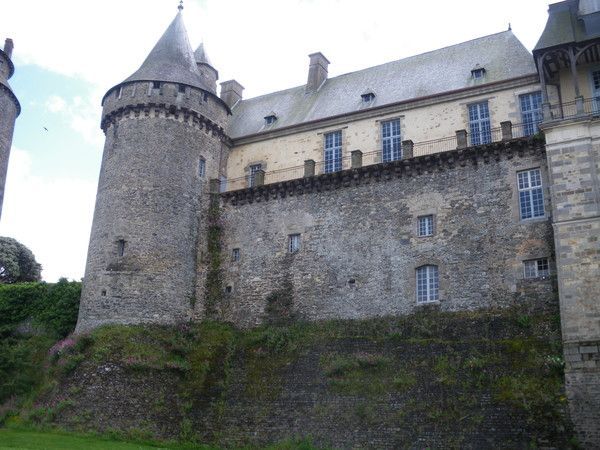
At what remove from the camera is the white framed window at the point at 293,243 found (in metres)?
31.6

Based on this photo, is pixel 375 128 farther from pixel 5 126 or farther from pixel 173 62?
pixel 5 126

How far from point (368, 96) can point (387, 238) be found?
336 inches

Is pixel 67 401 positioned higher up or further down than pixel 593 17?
further down

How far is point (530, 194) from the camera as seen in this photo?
26.8 meters

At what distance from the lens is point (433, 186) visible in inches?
1140

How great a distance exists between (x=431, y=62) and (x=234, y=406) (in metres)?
19.1

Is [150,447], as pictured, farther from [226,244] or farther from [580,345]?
[580,345]

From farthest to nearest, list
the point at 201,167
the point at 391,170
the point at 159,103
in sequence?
the point at 201,167 < the point at 159,103 < the point at 391,170

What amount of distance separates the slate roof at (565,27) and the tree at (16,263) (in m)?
34.3

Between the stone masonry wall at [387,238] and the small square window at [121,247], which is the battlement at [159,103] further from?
the small square window at [121,247]

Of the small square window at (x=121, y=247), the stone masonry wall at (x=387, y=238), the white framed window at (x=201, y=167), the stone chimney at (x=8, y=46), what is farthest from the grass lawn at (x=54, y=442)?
the stone chimney at (x=8, y=46)

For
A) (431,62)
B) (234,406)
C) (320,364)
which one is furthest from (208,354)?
(431,62)

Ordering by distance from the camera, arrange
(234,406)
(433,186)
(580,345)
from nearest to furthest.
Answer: (580,345) < (234,406) < (433,186)

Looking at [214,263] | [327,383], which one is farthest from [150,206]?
Answer: [327,383]
